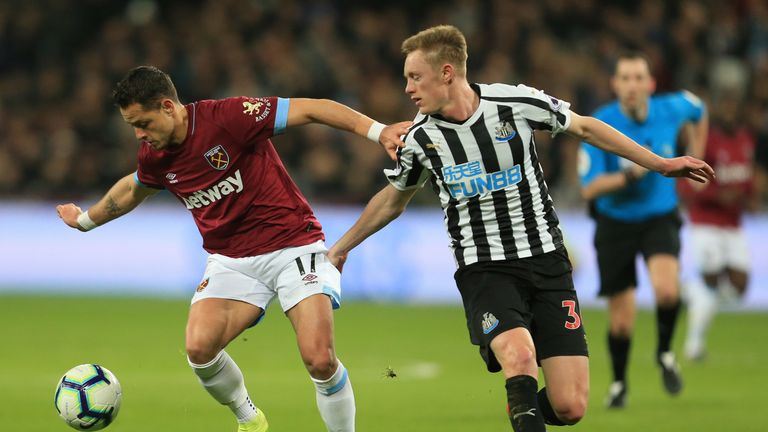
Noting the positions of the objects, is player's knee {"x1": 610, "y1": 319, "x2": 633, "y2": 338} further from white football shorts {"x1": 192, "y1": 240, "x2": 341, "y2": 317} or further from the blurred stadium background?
the blurred stadium background

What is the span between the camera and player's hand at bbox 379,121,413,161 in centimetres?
590

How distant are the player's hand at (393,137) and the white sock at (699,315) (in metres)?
5.59

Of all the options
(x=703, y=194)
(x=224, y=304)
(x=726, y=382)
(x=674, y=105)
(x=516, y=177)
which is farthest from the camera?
(x=703, y=194)

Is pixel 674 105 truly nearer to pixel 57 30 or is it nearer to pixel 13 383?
pixel 13 383

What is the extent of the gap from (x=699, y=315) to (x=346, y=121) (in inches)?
222

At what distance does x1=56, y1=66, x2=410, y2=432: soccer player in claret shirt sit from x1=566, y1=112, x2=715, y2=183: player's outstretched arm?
102 centimetres

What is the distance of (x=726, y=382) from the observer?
959cm

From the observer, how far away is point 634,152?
5.88 m

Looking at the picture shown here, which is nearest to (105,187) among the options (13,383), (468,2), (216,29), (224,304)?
(216,29)

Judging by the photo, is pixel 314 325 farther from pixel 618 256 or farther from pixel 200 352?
pixel 618 256

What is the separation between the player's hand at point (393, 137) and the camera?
19.4 ft

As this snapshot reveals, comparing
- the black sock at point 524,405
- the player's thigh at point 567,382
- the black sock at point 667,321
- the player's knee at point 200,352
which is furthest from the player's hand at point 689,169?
the black sock at point 667,321

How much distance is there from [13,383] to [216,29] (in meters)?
9.64

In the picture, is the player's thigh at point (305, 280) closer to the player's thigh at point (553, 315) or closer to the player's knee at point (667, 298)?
the player's thigh at point (553, 315)
